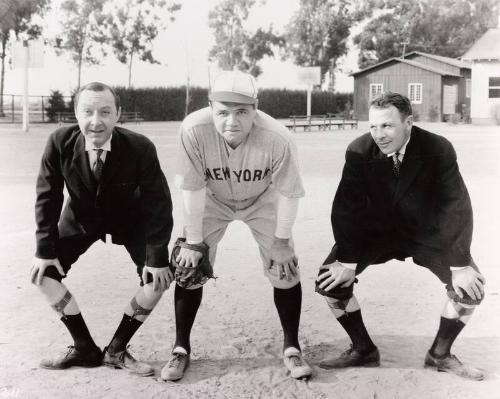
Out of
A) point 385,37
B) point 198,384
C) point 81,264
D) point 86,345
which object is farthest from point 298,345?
point 385,37

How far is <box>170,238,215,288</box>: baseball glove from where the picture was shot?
11.8 feet

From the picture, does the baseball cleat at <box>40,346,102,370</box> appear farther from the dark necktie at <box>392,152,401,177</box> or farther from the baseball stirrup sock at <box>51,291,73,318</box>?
the dark necktie at <box>392,152,401,177</box>

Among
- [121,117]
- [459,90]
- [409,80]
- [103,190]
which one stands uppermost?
[409,80]

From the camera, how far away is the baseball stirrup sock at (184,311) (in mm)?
3673

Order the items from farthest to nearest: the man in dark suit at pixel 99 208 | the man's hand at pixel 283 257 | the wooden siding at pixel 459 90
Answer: the wooden siding at pixel 459 90
the man's hand at pixel 283 257
the man in dark suit at pixel 99 208

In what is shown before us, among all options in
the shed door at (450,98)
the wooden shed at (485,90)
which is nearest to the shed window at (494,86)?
the wooden shed at (485,90)

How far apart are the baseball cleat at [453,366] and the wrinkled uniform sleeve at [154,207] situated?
4.87 feet

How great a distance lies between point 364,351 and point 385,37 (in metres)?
18.5

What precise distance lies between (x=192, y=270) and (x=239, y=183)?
53cm

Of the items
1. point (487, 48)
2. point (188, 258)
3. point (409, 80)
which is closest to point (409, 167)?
point (188, 258)

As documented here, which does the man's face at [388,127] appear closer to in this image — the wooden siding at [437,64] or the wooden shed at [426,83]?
the wooden siding at [437,64]

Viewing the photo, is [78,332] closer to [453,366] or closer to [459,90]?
[453,366]

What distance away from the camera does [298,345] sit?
3.69m

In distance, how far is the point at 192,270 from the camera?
3.58 metres
